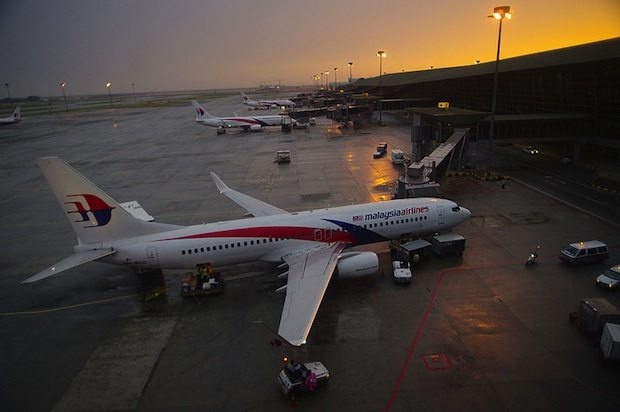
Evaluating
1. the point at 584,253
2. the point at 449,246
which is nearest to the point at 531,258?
the point at 584,253

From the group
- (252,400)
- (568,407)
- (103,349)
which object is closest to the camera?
(568,407)

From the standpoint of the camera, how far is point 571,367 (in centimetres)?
2039

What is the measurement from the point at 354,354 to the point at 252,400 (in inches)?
244

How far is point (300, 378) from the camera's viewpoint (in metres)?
19.2

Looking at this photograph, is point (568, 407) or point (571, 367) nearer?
point (568, 407)

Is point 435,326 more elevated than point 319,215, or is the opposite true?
point 319,215

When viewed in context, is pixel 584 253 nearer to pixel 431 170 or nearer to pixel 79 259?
pixel 431 170

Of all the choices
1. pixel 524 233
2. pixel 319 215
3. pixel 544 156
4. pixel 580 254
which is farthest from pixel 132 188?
pixel 544 156

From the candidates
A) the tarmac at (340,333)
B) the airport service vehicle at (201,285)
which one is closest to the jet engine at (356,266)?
the tarmac at (340,333)

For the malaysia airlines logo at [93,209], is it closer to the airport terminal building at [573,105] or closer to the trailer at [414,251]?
the trailer at [414,251]

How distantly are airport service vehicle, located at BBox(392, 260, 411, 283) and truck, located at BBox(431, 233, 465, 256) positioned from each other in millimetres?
4141

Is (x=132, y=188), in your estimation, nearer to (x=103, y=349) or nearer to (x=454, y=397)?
(x=103, y=349)

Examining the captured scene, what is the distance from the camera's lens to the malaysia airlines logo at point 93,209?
1054 inches

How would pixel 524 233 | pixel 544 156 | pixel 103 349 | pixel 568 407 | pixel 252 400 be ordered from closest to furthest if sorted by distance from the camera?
1. pixel 568 407
2. pixel 252 400
3. pixel 103 349
4. pixel 524 233
5. pixel 544 156
